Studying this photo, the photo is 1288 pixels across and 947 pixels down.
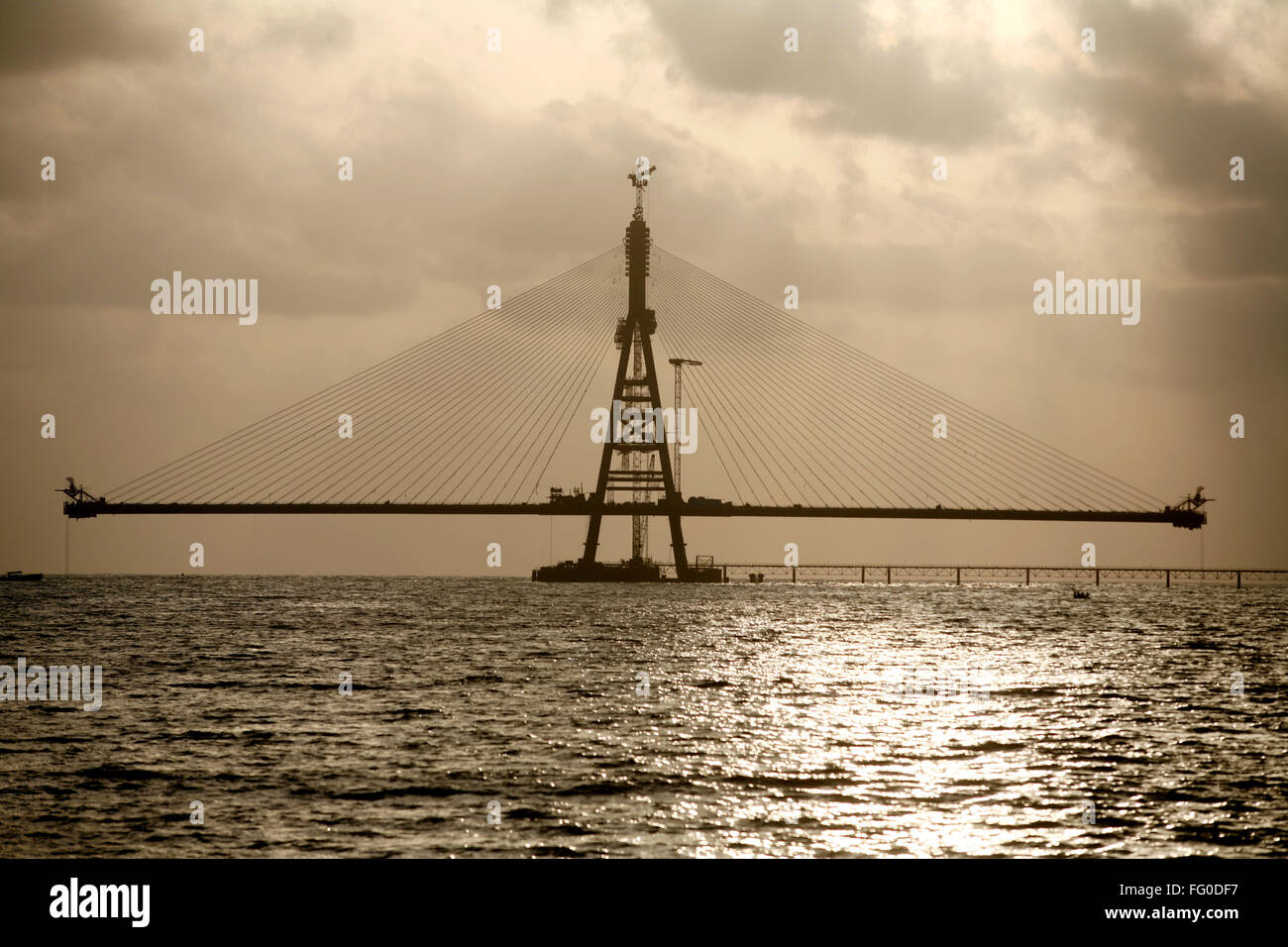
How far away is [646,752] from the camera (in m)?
25.4

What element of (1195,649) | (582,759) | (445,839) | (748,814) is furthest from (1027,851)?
(1195,649)

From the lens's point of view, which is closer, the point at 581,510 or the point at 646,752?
the point at 646,752

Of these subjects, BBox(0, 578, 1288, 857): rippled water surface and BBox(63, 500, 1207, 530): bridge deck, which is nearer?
BBox(0, 578, 1288, 857): rippled water surface

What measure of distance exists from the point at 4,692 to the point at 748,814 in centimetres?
2596

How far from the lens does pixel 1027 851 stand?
16.7 m

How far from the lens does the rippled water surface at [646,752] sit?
703 inches

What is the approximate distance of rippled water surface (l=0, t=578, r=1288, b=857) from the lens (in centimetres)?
1786

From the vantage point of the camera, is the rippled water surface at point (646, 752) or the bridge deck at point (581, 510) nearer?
the rippled water surface at point (646, 752)
